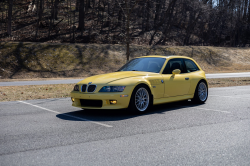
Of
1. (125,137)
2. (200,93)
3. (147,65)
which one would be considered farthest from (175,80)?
(125,137)

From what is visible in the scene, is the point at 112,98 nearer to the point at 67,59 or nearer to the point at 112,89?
the point at 112,89

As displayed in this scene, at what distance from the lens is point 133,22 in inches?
1677

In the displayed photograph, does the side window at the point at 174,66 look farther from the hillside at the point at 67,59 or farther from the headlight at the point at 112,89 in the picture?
the hillside at the point at 67,59

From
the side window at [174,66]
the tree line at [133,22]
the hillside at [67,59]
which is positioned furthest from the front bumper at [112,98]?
the tree line at [133,22]

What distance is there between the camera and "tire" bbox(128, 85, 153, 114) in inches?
286

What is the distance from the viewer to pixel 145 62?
868cm

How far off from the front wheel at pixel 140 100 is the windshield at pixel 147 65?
981mm

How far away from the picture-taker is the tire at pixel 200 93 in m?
9.21

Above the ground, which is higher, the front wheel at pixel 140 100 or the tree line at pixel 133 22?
the tree line at pixel 133 22

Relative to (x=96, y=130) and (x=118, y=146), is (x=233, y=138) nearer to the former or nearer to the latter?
(x=118, y=146)

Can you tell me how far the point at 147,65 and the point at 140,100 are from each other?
145 cm

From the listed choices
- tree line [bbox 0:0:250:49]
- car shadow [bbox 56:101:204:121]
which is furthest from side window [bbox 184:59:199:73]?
tree line [bbox 0:0:250:49]

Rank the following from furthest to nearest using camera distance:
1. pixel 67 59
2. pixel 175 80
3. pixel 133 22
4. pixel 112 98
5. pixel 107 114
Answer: pixel 133 22
pixel 67 59
pixel 175 80
pixel 107 114
pixel 112 98

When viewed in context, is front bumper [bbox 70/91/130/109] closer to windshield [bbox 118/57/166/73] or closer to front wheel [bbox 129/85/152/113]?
front wheel [bbox 129/85/152/113]
